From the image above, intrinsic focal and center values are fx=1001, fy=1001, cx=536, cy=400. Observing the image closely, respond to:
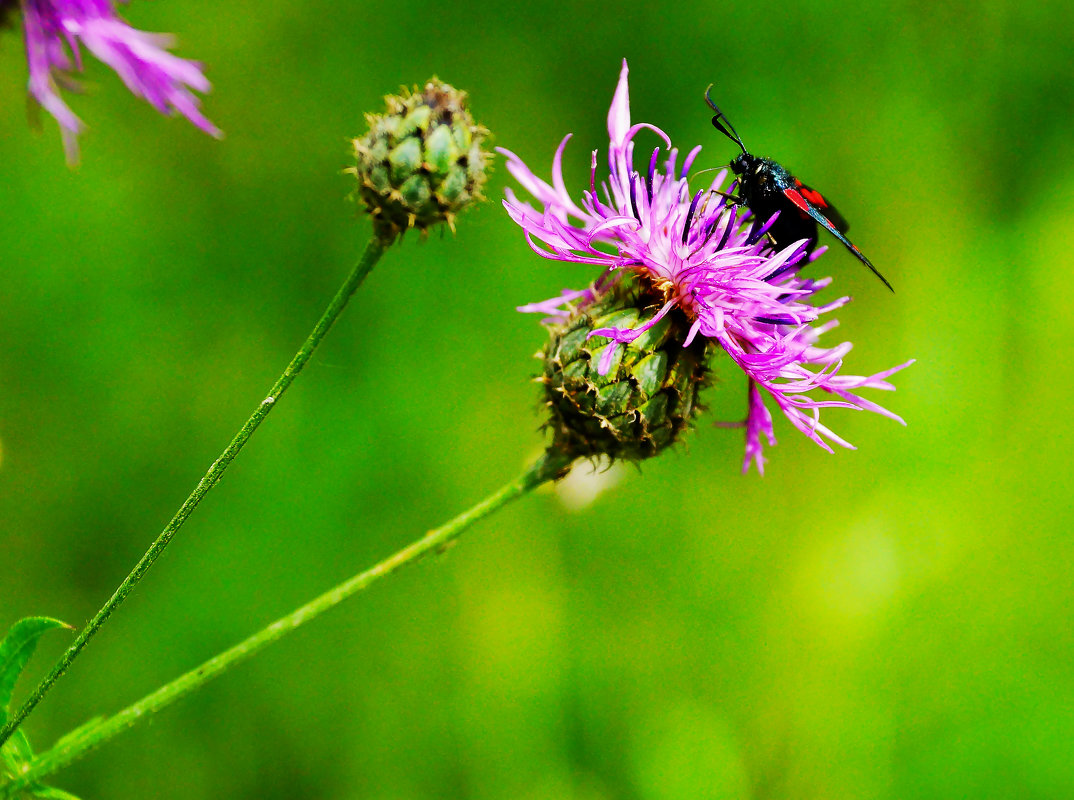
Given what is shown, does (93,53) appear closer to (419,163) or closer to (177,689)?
(419,163)

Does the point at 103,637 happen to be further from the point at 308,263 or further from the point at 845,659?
the point at 845,659

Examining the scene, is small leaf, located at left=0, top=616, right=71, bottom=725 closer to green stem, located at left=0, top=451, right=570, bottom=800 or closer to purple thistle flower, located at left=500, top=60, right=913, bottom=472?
green stem, located at left=0, top=451, right=570, bottom=800

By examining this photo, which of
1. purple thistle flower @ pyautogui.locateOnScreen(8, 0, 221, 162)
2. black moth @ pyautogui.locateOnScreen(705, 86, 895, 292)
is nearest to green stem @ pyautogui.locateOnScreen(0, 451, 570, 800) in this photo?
purple thistle flower @ pyautogui.locateOnScreen(8, 0, 221, 162)

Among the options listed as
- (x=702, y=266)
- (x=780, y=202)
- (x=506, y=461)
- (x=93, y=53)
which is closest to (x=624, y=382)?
(x=702, y=266)

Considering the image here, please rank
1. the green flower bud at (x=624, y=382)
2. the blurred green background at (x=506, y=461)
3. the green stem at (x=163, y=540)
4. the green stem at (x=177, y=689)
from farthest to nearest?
the blurred green background at (x=506, y=461) → the green flower bud at (x=624, y=382) → the green stem at (x=177, y=689) → the green stem at (x=163, y=540)

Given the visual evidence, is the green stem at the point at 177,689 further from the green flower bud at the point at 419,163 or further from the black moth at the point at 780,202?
the black moth at the point at 780,202

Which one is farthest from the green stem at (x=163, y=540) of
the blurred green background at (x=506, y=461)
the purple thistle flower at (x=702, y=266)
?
the blurred green background at (x=506, y=461)

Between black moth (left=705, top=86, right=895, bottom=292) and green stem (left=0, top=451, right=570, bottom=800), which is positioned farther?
black moth (left=705, top=86, right=895, bottom=292)
